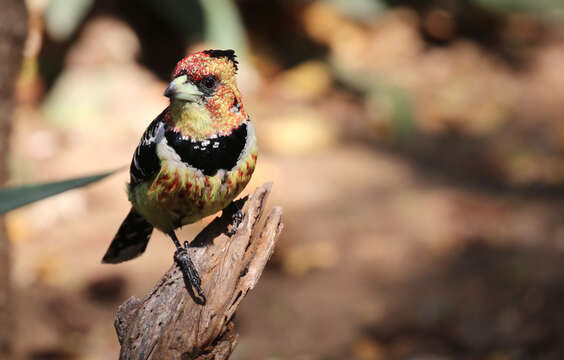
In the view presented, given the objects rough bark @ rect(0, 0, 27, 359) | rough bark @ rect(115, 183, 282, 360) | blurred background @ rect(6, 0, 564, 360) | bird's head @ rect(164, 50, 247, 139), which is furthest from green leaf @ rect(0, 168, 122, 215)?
blurred background @ rect(6, 0, 564, 360)

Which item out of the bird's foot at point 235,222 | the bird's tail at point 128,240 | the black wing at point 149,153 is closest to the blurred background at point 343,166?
the bird's tail at point 128,240

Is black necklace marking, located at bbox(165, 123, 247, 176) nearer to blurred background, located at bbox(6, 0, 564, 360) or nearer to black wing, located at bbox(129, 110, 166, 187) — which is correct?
black wing, located at bbox(129, 110, 166, 187)

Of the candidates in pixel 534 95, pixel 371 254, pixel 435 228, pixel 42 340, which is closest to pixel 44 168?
pixel 42 340

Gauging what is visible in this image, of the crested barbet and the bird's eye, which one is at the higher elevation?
the bird's eye

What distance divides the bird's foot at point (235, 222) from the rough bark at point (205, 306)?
3 cm

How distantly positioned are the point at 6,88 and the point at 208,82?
5.27ft

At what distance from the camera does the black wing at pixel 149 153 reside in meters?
1.94

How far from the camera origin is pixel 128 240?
91.7 inches

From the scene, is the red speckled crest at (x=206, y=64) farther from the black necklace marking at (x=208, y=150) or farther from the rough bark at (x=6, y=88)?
the rough bark at (x=6, y=88)

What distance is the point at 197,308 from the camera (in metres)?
1.96

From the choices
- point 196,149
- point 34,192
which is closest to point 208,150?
point 196,149

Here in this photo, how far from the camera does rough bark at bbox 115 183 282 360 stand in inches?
76.5

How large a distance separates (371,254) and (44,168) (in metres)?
2.72

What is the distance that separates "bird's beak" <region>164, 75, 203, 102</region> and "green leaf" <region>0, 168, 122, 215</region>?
11.0 inches
